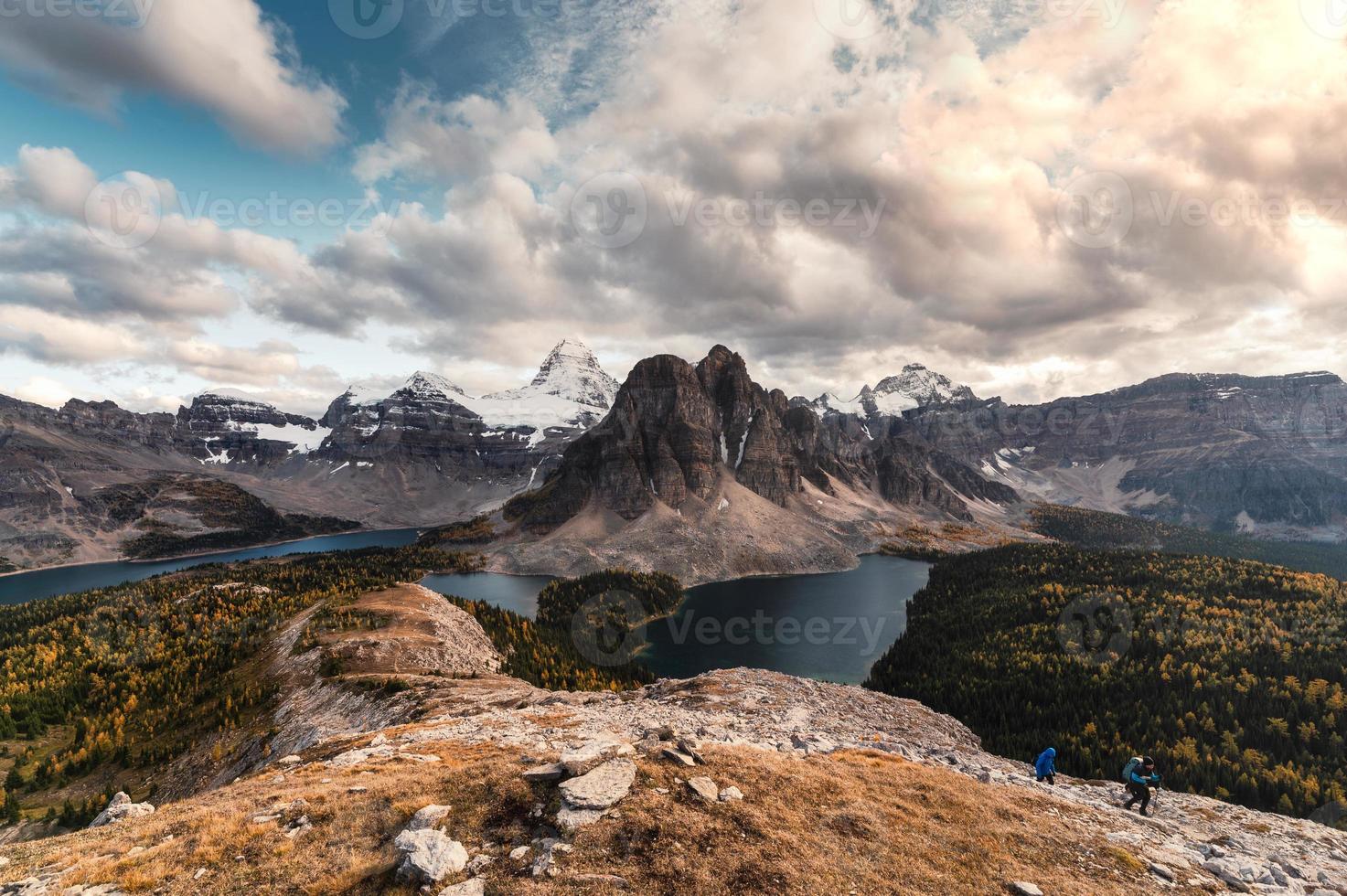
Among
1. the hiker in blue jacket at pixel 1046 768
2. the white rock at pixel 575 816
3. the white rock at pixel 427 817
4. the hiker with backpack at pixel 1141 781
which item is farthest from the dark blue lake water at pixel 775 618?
the white rock at pixel 427 817

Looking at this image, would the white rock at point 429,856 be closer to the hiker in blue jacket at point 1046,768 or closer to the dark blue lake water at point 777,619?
the hiker in blue jacket at point 1046,768

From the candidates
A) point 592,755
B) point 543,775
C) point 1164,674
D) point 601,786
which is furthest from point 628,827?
point 1164,674

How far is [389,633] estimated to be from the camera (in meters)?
59.2

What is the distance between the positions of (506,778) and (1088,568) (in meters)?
150

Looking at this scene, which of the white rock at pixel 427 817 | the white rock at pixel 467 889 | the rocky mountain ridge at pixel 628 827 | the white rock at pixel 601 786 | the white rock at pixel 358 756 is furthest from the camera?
the white rock at pixel 358 756

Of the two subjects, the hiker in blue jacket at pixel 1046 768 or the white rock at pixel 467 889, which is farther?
the hiker in blue jacket at pixel 1046 768

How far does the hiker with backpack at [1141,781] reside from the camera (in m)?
27.6

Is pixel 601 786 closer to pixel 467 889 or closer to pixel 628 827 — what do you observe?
pixel 628 827

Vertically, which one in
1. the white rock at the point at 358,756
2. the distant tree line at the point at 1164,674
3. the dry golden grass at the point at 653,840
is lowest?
the distant tree line at the point at 1164,674

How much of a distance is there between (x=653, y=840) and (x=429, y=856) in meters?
6.19

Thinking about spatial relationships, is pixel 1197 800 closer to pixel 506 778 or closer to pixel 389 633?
pixel 506 778

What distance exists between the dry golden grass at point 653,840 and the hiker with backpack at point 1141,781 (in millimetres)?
8166

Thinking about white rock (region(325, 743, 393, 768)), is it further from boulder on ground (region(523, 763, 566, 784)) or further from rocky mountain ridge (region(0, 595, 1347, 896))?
boulder on ground (region(523, 763, 566, 784))

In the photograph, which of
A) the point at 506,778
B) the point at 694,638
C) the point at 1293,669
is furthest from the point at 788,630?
the point at 506,778
